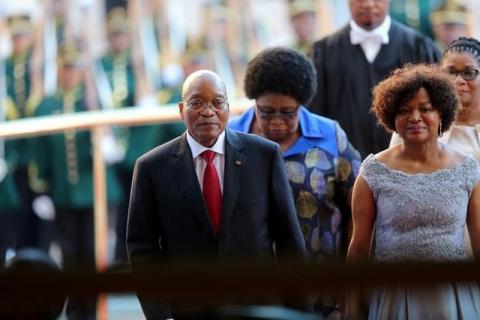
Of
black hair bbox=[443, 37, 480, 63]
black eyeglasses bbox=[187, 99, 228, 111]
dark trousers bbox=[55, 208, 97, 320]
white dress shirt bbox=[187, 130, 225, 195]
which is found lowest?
dark trousers bbox=[55, 208, 97, 320]

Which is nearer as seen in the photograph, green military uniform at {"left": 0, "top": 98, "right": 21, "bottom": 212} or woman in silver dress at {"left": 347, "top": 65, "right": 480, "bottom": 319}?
woman in silver dress at {"left": 347, "top": 65, "right": 480, "bottom": 319}

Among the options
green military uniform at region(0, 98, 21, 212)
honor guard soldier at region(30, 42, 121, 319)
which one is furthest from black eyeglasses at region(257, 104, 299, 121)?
green military uniform at region(0, 98, 21, 212)

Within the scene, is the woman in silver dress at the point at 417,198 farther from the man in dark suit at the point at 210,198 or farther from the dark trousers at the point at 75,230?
the dark trousers at the point at 75,230

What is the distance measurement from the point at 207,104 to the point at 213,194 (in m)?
0.33

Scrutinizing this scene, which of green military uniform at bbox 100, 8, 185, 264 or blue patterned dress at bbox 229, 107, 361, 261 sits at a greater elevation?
green military uniform at bbox 100, 8, 185, 264

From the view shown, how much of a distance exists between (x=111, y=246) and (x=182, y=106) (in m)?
4.29

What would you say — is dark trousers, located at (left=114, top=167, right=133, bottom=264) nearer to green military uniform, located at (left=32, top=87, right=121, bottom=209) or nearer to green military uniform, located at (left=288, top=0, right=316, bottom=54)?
green military uniform, located at (left=32, top=87, right=121, bottom=209)

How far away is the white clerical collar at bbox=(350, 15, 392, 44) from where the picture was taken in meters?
8.11

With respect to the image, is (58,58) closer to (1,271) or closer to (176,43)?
(176,43)

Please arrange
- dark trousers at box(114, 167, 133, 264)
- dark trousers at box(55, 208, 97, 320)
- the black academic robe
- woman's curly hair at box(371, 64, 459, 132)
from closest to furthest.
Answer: woman's curly hair at box(371, 64, 459, 132), the black academic robe, dark trousers at box(114, 167, 133, 264), dark trousers at box(55, 208, 97, 320)

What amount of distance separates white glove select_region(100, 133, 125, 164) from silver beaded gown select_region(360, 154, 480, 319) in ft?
15.7

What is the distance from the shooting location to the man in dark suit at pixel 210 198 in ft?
20.3

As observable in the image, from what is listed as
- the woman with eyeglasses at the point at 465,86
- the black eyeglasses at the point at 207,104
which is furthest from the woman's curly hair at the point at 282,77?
the black eyeglasses at the point at 207,104

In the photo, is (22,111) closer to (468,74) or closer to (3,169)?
(3,169)
